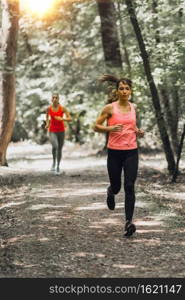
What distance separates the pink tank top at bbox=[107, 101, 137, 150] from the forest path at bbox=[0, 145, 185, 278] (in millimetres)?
1366

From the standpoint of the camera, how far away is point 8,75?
59.5 feet

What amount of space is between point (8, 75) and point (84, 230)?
919 cm

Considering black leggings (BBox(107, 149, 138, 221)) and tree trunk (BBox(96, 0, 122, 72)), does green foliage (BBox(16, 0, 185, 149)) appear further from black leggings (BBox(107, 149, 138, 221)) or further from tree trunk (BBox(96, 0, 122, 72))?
black leggings (BBox(107, 149, 138, 221))

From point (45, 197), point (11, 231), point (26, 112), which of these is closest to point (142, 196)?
point (45, 197)

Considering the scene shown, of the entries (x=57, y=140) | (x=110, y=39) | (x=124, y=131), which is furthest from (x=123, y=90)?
(x=110, y=39)

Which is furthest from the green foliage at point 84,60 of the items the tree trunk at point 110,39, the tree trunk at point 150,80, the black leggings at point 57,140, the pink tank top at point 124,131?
the pink tank top at point 124,131

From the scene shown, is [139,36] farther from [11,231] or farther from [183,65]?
[11,231]

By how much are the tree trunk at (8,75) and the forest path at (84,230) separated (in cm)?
193

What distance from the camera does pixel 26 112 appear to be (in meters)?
37.5

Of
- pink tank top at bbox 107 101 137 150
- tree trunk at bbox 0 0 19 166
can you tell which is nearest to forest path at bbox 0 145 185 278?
pink tank top at bbox 107 101 137 150

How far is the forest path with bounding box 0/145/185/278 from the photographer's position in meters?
7.76

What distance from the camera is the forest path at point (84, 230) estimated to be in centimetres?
776

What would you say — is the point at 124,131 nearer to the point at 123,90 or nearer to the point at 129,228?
the point at 123,90

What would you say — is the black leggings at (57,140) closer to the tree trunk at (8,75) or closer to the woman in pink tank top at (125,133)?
the tree trunk at (8,75)
